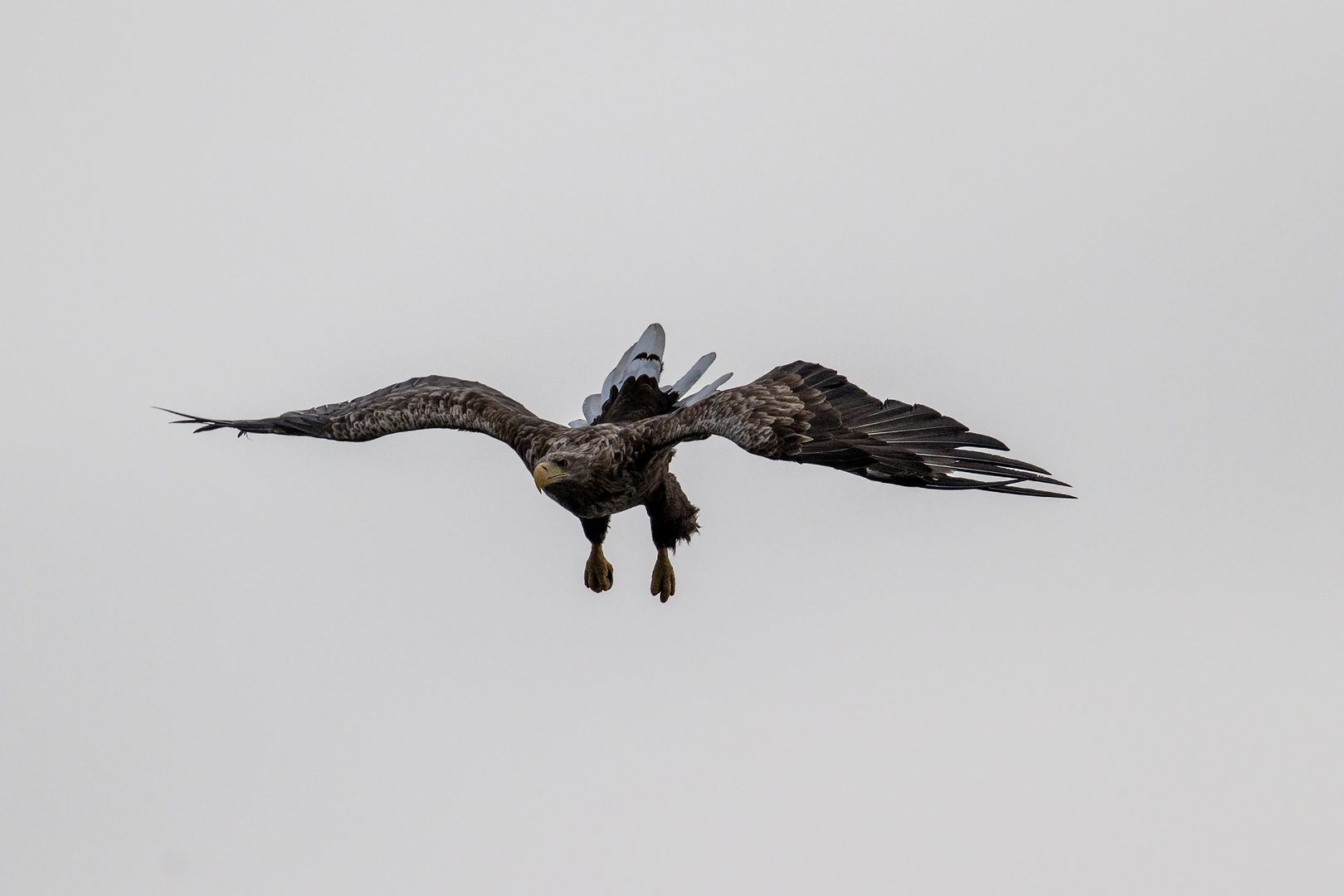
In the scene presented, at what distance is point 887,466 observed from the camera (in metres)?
11.4

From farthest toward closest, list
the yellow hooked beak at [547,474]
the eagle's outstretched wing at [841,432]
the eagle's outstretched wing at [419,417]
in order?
1. the eagle's outstretched wing at [419,417]
2. the yellow hooked beak at [547,474]
3. the eagle's outstretched wing at [841,432]

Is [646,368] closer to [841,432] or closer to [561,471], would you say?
[561,471]

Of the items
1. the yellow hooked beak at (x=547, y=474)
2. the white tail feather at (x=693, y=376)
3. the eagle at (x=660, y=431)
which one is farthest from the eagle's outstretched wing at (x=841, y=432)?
the white tail feather at (x=693, y=376)

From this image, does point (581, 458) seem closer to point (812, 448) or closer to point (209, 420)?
point (812, 448)

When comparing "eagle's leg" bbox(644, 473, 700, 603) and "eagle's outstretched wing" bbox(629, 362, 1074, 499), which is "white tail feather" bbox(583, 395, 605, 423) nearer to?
"eagle's leg" bbox(644, 473, 700, 603)

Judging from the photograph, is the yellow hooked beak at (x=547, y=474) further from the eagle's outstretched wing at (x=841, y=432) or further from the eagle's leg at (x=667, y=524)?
the eagle's leg at (x=667, y=524)

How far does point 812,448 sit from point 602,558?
342cm

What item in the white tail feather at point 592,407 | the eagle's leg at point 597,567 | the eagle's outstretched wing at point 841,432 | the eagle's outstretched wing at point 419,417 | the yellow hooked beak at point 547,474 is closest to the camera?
the eagle's outstretched wing at point 841,432

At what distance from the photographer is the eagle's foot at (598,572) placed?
48.0ft

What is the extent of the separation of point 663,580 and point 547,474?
281cm

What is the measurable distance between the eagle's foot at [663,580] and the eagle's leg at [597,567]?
42 centimetres

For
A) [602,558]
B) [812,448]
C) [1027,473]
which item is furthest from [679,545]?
[1027,473]

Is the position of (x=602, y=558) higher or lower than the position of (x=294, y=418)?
lower

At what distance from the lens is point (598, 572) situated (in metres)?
14.7
